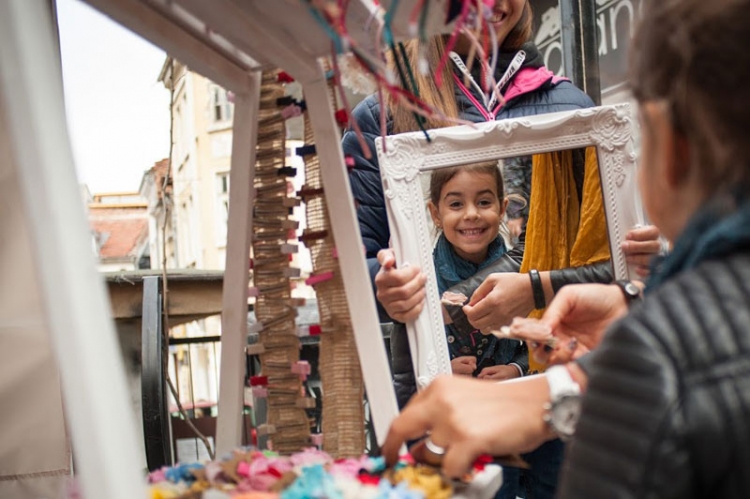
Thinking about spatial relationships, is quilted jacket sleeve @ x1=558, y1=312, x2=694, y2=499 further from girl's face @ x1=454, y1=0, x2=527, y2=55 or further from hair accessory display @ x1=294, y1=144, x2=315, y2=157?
girl's face @ x1=454, y1=0, x2=527, y2=55

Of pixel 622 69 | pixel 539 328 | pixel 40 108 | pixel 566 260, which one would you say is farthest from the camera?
pixel 622 69

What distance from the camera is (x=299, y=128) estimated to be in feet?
3.27

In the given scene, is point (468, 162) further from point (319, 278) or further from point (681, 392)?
point (681, 392)

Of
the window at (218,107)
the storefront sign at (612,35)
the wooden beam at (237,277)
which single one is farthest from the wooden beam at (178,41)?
the window at (218,107)

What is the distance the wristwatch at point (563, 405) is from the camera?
65cm

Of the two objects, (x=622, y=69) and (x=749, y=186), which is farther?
(x=622, y=69)

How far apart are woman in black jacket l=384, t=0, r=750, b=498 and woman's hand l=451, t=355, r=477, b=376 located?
1.77 feet

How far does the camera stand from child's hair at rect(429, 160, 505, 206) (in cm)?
108

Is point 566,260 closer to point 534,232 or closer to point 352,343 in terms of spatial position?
point 534,232

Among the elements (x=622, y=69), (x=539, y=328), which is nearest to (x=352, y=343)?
(x=539, y=328)

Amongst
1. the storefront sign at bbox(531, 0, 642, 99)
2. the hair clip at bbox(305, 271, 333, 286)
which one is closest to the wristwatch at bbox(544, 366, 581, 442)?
the hair clip at bbox(305, 271, 333, 286)

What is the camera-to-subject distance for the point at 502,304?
1.07 meters

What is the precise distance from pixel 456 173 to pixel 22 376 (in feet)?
1.98

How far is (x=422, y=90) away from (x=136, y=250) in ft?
59.0
